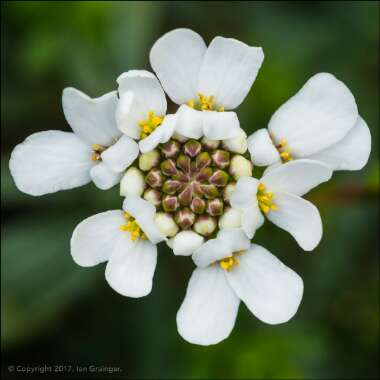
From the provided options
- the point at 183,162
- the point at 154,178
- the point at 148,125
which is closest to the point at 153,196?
the point at 154,178

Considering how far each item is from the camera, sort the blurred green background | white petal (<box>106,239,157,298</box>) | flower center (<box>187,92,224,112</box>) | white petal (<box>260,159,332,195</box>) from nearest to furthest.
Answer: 1. white petal (<box>260,159,332,195</box>)
2. white petal (<box>106,239,157,298</box>)
3. flower center (<box>187,92,224,112</box>)
4. the blurred green background

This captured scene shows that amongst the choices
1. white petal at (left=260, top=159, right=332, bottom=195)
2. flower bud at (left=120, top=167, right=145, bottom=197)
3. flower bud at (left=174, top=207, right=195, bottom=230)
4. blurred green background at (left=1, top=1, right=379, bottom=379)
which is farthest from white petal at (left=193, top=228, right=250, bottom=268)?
blurred green background at (left=1, top=1, right=379, bottom=379)

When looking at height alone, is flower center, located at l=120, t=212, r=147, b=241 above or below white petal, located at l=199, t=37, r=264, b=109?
below

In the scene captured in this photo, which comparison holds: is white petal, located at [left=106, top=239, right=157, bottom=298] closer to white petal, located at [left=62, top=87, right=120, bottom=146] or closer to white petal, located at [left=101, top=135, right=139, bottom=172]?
white petal, located at [left=101, top=135, right=139, bottom=172]

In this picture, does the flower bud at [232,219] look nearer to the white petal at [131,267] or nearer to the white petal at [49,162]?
the white petal at [131,267]

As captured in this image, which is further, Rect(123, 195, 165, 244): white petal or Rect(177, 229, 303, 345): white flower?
Rect(177, 229, 303, 345): white flower

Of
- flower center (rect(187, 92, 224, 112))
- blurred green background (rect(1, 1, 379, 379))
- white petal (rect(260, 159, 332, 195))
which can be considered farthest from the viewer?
blurred green background (rect(1, 1, 379, 379))

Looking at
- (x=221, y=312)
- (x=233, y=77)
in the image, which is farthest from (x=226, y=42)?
(x=221, y=312)

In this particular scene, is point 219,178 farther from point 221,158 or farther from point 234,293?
point 234,293

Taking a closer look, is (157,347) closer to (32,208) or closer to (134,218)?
(32,208)
